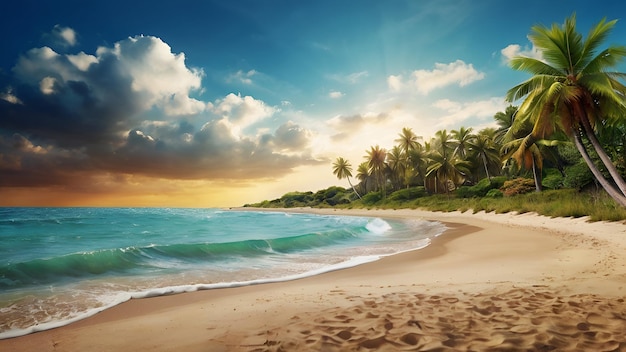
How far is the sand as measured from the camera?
3209 millimetres

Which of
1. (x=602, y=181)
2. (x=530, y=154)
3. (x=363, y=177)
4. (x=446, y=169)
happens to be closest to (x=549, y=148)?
(x=530, y=154)

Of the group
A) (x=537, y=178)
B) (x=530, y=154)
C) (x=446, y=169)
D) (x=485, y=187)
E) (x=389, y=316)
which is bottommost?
(x=389, y=316)

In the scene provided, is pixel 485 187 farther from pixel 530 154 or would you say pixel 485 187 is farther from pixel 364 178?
pixel 364 178

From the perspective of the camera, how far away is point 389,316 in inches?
155

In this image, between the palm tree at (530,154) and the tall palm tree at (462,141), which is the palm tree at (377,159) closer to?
the tall palm tree at (462,141)

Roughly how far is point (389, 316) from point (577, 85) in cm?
1612

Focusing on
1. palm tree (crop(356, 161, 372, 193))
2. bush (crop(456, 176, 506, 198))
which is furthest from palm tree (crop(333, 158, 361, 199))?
bush (crop(456, 176, 506, 198))

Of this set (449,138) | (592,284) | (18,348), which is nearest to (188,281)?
(18,348)

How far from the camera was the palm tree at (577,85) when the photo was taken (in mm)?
13609

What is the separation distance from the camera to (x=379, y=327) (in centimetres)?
357

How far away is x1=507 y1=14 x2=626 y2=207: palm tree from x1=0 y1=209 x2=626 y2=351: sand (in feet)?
29.8

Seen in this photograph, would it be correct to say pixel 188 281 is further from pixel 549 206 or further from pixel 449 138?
pixel 449 138

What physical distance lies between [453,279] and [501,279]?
2.76 ft

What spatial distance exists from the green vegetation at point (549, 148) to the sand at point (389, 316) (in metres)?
9.72
